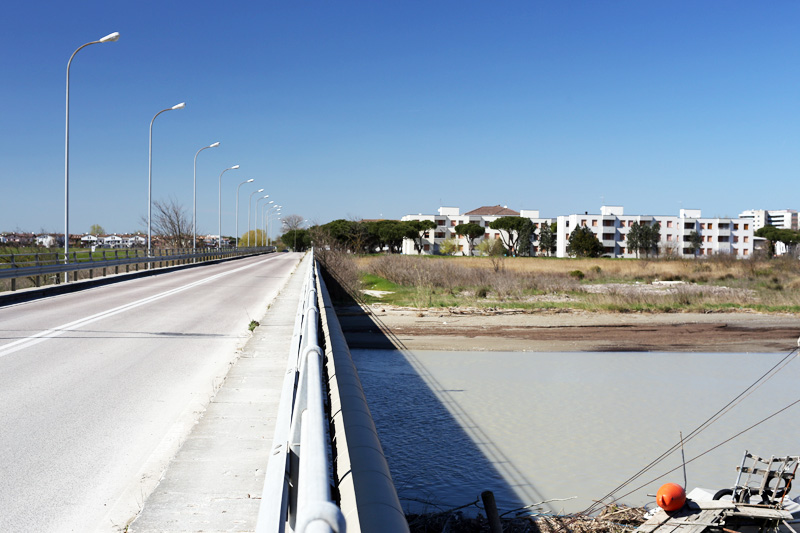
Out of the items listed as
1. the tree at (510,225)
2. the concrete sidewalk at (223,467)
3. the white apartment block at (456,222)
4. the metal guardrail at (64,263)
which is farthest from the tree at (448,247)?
the concrete sidewalk at (223,467)

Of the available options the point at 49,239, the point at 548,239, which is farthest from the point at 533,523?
the point at 548,239

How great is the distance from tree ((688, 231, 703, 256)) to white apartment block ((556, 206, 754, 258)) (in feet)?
2.12

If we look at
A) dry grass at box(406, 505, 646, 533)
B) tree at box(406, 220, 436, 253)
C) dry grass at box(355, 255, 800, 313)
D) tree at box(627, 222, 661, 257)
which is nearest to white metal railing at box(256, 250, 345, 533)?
dry grass at box(406, 505, 646, 533)

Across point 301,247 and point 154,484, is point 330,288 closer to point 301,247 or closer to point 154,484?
point 154,484

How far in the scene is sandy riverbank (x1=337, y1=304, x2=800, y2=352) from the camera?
25250mm

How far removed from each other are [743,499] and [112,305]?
17.4m

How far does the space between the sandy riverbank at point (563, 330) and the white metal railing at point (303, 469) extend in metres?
19.7

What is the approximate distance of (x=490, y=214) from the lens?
536ft

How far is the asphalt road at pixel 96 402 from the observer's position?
16.7 ft

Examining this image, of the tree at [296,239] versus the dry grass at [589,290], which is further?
the tree at [296,239]

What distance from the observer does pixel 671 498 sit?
8.20 m

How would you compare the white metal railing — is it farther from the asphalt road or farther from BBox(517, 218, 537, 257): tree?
BBox(517, 218, 537, 257): tree

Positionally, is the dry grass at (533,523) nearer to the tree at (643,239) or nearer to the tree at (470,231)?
the tree at (643,239)

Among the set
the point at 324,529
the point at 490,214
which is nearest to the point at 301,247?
the point at 490,214
